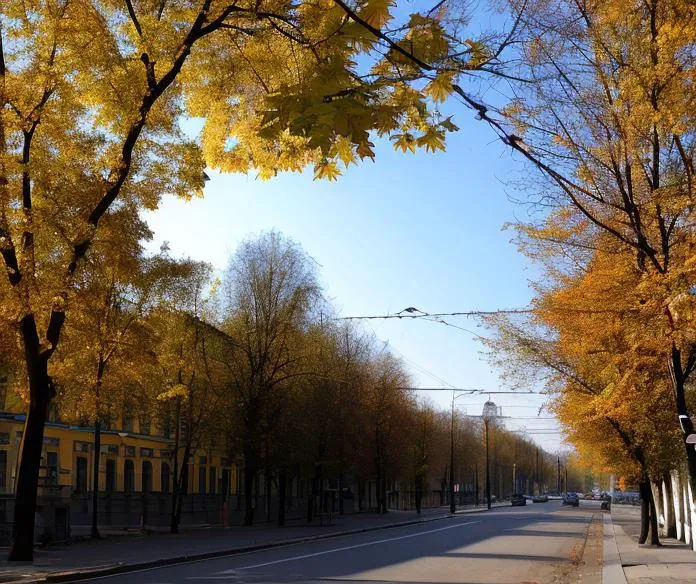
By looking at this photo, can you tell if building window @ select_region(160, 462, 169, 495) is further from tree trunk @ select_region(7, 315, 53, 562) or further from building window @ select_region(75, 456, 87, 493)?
tree trunk @ select_region(7, 315, 53, 562)

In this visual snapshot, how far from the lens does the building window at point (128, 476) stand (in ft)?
173

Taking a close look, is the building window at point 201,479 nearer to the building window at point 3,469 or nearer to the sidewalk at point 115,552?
the building window at point 3,469

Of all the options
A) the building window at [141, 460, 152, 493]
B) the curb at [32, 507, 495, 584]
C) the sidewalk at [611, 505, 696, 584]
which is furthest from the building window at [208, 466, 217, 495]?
the sidewalk at [611, 505, 696, 584]

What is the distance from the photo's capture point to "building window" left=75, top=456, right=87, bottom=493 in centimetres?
4722

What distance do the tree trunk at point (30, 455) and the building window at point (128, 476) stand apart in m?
34.7

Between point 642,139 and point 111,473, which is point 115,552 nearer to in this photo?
point 642,139

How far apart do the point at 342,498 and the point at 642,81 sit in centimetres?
5877

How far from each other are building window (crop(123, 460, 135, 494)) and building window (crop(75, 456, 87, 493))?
4.65m

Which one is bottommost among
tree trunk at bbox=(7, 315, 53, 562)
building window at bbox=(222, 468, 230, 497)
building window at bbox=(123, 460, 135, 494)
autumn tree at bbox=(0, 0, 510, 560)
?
building window at bbox=(222, 468, 230, 497)

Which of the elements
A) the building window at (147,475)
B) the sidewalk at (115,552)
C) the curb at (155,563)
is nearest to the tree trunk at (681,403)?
the curb at (155,563)

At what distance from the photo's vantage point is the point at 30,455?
18844 mm

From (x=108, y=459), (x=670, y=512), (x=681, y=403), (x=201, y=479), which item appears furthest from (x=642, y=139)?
(x=201, y=479)

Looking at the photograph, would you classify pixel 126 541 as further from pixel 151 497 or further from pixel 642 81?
pixel 642 81

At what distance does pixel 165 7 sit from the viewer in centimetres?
1542
